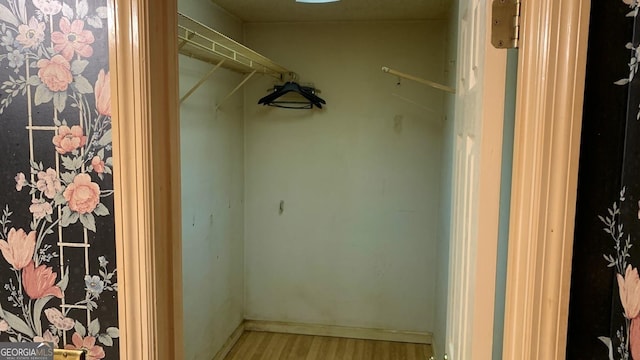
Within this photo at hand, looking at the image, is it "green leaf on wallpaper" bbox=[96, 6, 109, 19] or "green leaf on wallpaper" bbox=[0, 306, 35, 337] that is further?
"green leaf on wallpaper" bbox=[0, 306, 35, 337]

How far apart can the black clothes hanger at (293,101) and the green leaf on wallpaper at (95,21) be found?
7.99 ft

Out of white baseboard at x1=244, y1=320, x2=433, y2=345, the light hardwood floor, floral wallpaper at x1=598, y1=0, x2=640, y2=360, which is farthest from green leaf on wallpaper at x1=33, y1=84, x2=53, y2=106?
white baseboard at x1=244, y1=320, x2=433, y2=345

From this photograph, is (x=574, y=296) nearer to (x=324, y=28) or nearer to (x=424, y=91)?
(x=424, y=91)

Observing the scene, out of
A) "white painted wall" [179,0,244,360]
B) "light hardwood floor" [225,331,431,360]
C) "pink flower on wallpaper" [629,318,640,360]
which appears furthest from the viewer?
"light hardwood floor" [225,331,431,360]

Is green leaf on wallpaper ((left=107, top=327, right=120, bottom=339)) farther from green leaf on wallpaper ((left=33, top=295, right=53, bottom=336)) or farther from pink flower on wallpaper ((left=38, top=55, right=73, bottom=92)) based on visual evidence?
pink flower on wallpaper ((left=38, top=55, right=73, bottom=92))

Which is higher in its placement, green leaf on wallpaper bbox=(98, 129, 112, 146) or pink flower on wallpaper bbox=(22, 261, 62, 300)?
green leaf on wallpaper bbox=(98, 129, 112, 146)

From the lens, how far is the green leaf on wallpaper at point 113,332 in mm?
1002

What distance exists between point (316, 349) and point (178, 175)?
2.72 meters

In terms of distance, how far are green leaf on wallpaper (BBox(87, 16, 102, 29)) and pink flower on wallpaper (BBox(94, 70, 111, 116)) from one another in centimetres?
9

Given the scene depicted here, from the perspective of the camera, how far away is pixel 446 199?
2879 millimetres

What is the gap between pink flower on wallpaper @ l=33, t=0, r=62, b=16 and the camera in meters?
0.94

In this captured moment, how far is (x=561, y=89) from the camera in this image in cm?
76

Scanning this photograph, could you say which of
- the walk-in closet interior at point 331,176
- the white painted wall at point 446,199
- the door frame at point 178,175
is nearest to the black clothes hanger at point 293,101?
the walk-in closet interior at point 331,176

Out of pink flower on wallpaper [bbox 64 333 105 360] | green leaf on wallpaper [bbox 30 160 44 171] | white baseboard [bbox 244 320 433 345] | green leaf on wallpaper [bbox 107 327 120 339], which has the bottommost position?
white baseboard [bbox 244 320 433 345]
